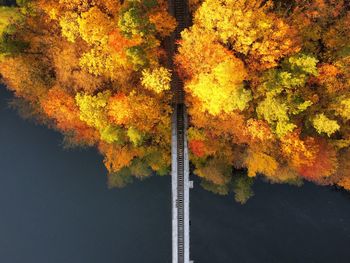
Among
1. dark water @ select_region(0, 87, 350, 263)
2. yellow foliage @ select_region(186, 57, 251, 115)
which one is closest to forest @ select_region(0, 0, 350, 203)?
yellow foliage @ select_region(186, 57, 251, 115)

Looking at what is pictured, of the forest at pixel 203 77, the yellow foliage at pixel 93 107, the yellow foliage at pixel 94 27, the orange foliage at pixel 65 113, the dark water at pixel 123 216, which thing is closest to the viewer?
the forest at pixel 203 77

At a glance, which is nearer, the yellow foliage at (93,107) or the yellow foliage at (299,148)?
the yellow foliage at (299,148)

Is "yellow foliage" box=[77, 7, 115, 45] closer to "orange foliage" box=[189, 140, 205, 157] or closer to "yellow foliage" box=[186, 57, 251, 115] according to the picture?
"yellow foliage" box=[186, 57, 251, 115]

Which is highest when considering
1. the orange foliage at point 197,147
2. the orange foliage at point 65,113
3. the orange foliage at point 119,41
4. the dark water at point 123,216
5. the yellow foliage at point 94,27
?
the yellow foliage at point 94,27

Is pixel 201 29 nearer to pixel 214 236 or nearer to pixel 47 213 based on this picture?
pixel 214 236

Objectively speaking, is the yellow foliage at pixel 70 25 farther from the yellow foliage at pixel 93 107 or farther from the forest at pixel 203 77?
the yellow foliage at pixel 93 107

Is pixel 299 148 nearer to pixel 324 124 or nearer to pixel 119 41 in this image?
pixel 324 124

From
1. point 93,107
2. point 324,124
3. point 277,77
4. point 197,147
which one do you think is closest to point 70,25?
point 93,107

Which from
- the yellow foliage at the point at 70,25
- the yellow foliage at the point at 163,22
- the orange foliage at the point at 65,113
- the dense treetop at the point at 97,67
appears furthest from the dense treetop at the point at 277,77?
the orange foliage at the point at 65,113
